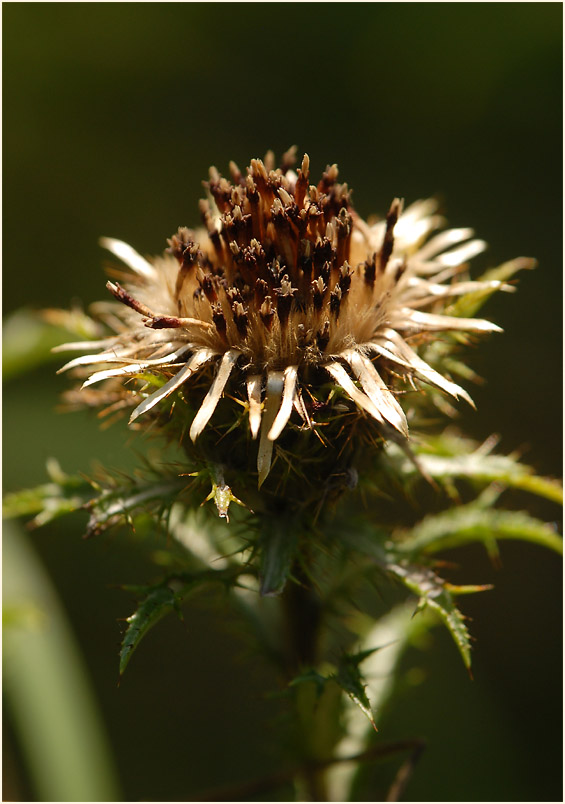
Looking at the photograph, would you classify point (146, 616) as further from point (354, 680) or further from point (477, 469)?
point (477, 469)

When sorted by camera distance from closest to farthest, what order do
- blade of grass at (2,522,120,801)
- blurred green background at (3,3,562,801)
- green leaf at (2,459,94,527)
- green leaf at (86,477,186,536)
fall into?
green leaf at (86,477,186,536), green leaf at (2,459,94,527), blade of grass at (2,522,120,801), blurred green background at (3,3,562,801)

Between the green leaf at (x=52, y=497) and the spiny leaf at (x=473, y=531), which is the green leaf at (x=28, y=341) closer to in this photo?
the green leaf at (x=52, y=497)

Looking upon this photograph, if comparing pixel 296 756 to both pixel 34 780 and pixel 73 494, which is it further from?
pixel 34 780

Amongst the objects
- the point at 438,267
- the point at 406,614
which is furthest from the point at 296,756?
the point at 438,267

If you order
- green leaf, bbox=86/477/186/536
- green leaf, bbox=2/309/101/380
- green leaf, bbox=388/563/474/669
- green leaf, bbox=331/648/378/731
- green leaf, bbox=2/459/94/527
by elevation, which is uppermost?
green leaf, bbox=2/309/101/380

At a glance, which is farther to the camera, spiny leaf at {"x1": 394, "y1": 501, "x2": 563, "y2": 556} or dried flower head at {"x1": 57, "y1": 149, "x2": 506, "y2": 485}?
spiny leaf at {"x1": 394, "y1": 501, "x2": 563, "y2": 556}

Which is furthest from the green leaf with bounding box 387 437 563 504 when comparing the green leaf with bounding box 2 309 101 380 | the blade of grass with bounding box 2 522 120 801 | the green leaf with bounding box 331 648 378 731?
the blade of grass with bounding box 2 522 120 801

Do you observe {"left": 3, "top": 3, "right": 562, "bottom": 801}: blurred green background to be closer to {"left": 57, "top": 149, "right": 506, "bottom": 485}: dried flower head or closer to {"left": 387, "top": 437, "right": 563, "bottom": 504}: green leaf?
{"left": 387, "top": 437, "right": 563, "bottom": 504}: green leaf
